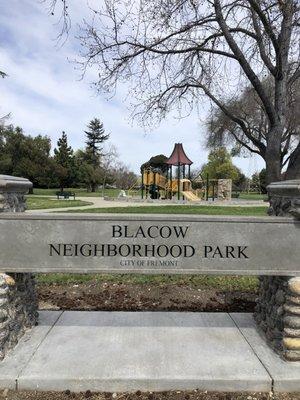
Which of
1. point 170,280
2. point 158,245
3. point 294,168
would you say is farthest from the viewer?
point 294,168

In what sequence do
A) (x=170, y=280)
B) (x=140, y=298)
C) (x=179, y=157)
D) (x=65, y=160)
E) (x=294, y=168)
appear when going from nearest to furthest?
1. (x=140, y=298)
2. (x=170, y=280)
3. (x=294, y=168)
4. (x=179, y=157)
5. (x=65, y=160)

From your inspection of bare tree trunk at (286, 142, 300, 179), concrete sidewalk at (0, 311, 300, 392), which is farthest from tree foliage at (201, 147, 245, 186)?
concrete sidewalk at (0, 311, 300, 392)

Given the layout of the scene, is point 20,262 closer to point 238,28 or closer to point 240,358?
point 240,358

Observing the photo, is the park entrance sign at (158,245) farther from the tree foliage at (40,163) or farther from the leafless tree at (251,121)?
the tree foliage at (40,163)

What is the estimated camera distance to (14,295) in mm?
3707

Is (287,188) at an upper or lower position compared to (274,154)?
lower

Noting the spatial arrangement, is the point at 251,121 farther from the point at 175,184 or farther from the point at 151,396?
the point at 151,396

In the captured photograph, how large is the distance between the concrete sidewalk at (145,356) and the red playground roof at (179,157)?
23.4 meters

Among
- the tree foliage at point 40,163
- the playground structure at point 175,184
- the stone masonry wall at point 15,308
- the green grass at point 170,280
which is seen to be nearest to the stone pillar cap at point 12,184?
the stone masonry wall at point 15,308

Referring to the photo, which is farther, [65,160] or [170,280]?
[65,160]

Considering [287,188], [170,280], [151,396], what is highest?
[287,188]

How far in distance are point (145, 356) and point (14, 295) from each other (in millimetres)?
1301

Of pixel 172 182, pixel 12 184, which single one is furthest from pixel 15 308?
pixel 172 182

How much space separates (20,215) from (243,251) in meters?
2.00
